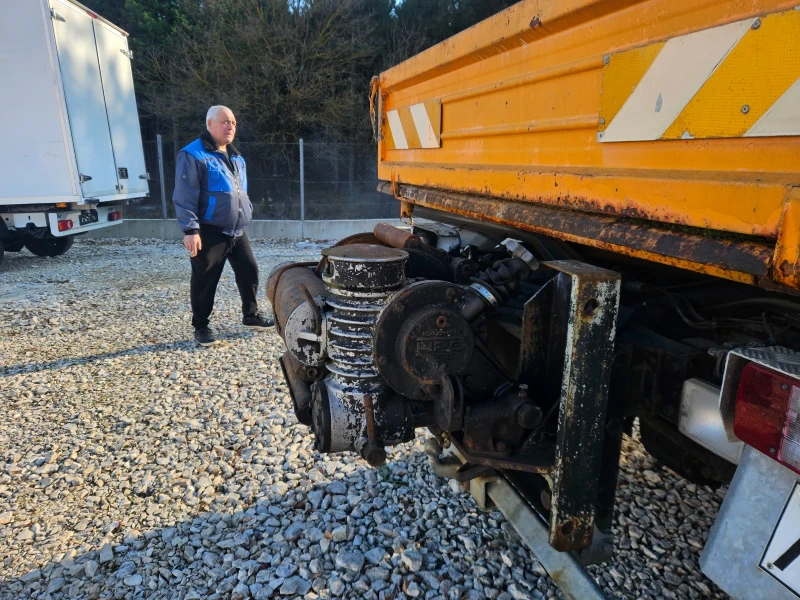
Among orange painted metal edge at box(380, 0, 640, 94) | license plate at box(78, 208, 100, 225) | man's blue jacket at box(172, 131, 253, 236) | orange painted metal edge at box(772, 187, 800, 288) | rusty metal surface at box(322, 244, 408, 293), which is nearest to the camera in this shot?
orange painted metal edge at box(772, 187, 800, 288)

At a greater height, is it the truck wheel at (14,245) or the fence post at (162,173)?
the fence post at (162,173)

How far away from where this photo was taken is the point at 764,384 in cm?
126

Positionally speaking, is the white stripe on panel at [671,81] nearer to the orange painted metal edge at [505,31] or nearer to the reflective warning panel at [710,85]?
the reflective warning panel at [710,85]

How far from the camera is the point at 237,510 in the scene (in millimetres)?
2639

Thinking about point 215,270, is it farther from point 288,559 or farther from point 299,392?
point 288,559

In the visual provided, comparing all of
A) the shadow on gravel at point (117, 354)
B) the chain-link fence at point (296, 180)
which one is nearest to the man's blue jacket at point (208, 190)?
the shadow on gravel at point (117, 354)

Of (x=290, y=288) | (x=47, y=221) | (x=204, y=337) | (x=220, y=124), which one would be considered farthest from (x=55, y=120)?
(x=290, y=288)

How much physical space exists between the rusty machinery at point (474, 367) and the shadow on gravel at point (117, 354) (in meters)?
3.18

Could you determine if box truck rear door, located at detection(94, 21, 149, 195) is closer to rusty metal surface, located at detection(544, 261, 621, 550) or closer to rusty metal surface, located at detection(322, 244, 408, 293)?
rusty metal surface, located at detection(322, 244, 408, 293)

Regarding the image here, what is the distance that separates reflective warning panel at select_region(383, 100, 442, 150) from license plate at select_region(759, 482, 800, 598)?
6.73ft

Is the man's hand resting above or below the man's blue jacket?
below

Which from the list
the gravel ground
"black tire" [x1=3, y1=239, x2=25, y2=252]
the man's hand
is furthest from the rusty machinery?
"black tire" [x1=3, y1=239, x2=25, y2=252]

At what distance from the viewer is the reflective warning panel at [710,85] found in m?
1.08

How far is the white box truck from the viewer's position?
736 cm
